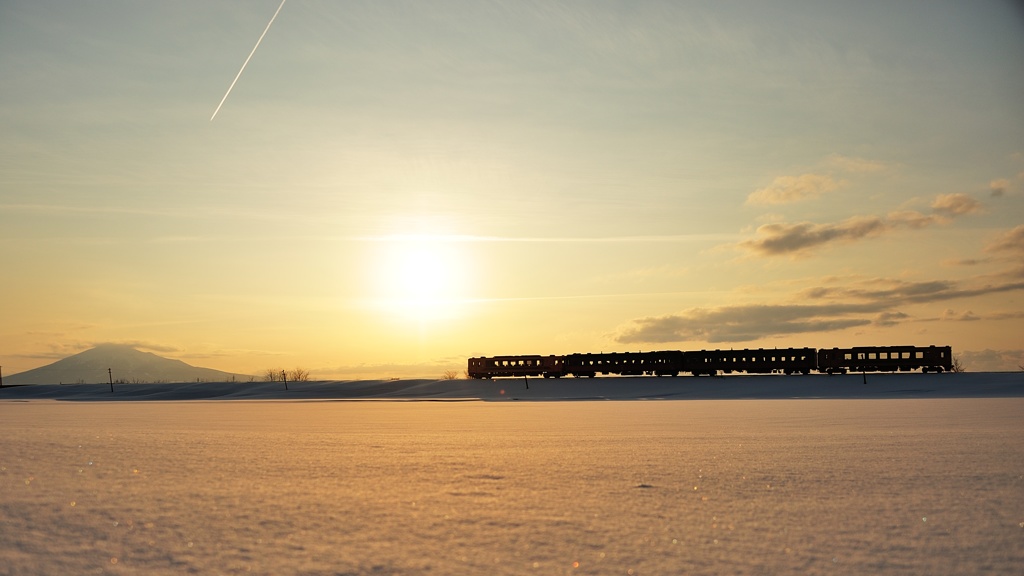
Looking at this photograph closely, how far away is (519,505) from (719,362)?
4314 centimetres

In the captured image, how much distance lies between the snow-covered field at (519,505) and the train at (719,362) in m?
33.7

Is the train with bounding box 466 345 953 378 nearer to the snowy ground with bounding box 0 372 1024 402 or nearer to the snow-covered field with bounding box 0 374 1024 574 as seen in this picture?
the snowy ground with bounding box 0 372 1024 402

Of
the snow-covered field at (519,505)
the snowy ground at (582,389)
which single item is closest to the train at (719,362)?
the snowy ground at (582,389)

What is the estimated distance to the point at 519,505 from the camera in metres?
6.17

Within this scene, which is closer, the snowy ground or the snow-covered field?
the snow-covered field

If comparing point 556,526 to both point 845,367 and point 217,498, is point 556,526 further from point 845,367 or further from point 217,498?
point 845,367

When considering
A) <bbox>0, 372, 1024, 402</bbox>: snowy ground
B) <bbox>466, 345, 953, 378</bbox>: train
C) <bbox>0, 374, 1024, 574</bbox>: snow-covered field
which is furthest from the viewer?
<bbox>466, 345, 953, 378</bbox>: train

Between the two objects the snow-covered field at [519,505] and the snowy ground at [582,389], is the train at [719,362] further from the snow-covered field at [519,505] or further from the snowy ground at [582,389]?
the snow-covered field at [519,505]

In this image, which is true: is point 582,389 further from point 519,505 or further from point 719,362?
point 519,505

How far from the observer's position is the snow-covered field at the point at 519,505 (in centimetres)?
461

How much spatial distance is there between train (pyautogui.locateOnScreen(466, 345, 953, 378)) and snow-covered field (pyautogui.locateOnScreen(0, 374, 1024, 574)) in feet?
110

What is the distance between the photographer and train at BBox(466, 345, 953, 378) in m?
42.8

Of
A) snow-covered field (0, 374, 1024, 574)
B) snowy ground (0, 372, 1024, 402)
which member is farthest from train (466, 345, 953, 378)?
snow-covered field (0, 374, 1024, 574)

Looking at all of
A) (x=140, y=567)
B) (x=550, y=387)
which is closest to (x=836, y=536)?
(x=140, y=567)
